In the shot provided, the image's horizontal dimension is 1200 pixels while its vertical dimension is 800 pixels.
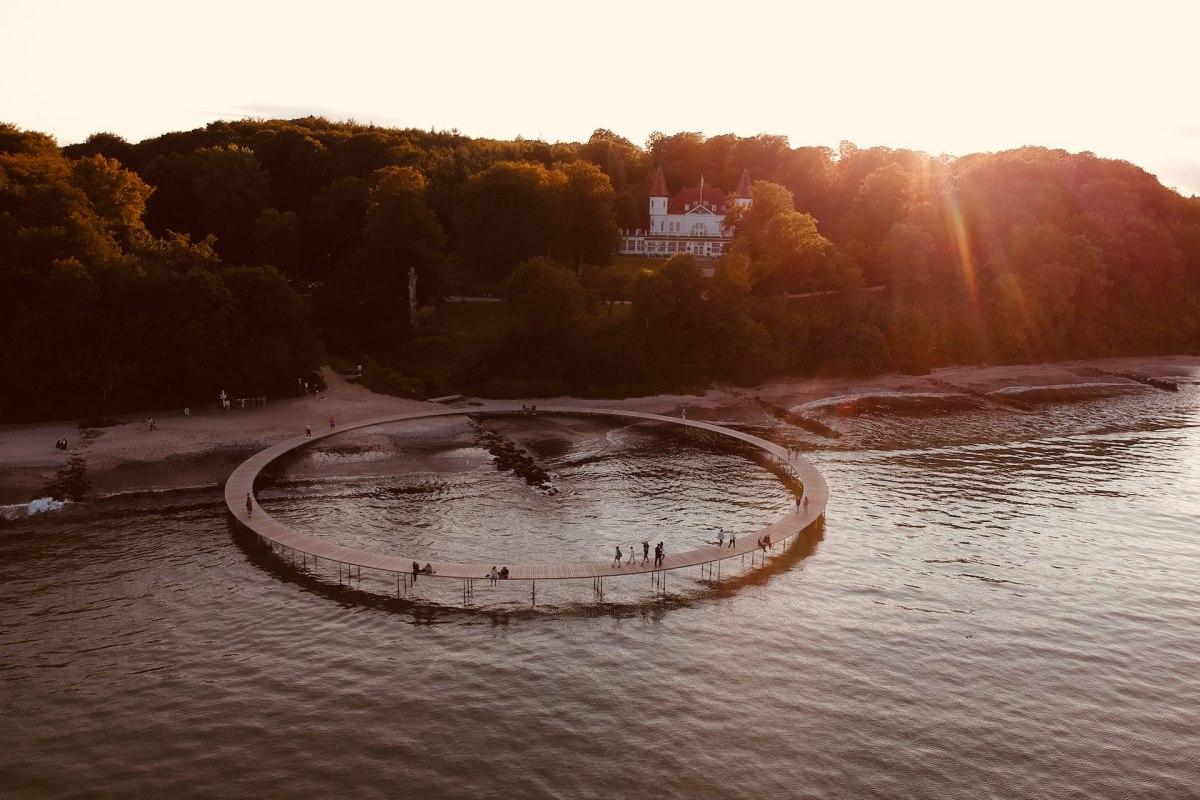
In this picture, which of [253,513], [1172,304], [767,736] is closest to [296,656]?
[253,513]

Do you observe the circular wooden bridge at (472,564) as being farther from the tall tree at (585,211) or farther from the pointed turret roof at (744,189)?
the pointed turret roof at (744,189)

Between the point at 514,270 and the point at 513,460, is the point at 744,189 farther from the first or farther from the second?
the point at 513,460

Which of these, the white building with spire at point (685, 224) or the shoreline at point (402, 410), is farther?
the white building with spire at point (685, 224)

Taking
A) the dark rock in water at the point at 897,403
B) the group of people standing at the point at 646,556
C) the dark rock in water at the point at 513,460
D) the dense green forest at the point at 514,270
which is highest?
the dense green forest at the point at 514,270

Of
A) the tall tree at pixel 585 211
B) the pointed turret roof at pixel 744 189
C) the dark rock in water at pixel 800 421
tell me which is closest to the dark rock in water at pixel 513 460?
the dark rock in water at pixel 800 421

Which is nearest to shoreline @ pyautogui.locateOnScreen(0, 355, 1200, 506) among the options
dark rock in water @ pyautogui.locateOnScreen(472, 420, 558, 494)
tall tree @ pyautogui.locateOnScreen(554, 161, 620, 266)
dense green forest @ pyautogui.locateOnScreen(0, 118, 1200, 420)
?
dense green forest @ pyautogui.locateOnScreen(0, 118, 1200, 420)

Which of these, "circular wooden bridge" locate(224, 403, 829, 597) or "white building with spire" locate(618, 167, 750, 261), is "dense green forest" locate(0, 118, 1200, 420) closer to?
"white building with spire" locate(618, 167, 750, 261)

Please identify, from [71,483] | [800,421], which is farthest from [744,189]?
[71,483]
